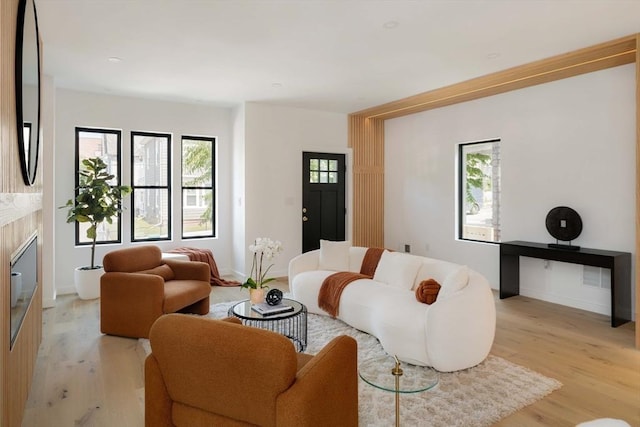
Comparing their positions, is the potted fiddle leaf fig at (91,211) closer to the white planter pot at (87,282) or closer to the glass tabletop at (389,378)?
the white planter pot at (87,282)

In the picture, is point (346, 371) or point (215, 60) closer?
point (346, 371)

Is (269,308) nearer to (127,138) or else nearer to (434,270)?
(434,270)

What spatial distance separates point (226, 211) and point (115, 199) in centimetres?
185

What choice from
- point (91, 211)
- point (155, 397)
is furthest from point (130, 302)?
point (155, 397)

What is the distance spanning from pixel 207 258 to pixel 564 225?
4.92 metres

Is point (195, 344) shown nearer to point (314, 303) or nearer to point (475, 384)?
point (475, 384)

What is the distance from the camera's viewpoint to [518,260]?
556 centimetres

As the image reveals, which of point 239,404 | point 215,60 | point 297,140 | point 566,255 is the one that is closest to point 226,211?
point 297,140

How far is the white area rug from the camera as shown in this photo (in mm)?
2480

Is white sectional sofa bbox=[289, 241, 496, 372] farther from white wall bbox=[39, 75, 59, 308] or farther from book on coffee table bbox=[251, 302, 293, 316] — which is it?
white wall bbox=[39, 75, 59, 308]

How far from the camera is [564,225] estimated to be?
490 cm

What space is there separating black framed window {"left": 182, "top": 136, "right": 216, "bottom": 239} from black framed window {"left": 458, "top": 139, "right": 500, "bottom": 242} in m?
4.16

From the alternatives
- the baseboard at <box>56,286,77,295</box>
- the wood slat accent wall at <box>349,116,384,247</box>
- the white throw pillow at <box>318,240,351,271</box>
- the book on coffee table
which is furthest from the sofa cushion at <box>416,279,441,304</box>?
the baseboard at <box>56,286,77,295</box>

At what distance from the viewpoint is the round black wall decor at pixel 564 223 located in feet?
15.8
